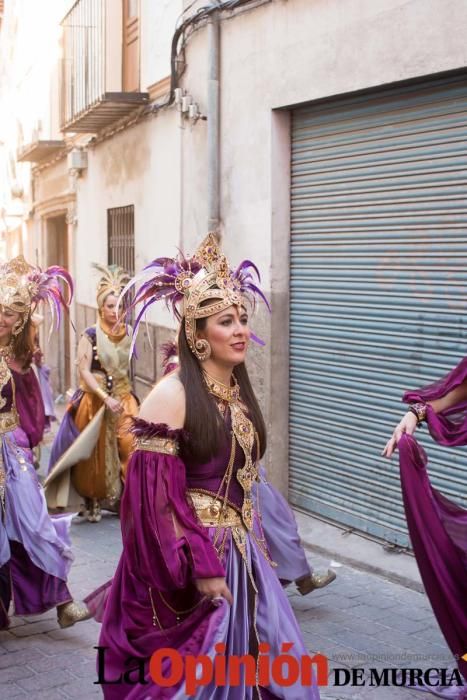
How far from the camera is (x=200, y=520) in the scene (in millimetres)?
3803

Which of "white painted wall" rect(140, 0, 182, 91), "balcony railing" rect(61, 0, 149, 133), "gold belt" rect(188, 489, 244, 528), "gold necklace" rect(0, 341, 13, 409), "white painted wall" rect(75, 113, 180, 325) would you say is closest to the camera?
"gold belt" rect(188, 489, 244, 528)

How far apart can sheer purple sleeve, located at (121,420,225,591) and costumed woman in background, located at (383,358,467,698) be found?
4.20 feet

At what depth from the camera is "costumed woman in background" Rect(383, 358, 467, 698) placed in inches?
180

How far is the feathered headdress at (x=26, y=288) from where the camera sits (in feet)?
19.3

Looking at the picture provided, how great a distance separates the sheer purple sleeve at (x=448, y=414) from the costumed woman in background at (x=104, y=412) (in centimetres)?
416

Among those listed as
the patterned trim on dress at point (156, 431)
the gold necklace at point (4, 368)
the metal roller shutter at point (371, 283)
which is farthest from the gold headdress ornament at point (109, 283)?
the patterned trim on dress at point (156, 431)

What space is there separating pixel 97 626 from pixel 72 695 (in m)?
1.00

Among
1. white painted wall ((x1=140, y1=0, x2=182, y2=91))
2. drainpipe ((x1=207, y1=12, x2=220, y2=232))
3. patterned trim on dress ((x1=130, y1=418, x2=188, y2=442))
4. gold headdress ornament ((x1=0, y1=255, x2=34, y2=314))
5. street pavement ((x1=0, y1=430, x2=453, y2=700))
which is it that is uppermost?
white painted wall ((x1=140, y1=0, x2=182, y2=91))

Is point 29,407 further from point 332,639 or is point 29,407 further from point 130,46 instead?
point 130,46

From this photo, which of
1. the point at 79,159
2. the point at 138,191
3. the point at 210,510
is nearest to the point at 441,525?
the point at 210,510

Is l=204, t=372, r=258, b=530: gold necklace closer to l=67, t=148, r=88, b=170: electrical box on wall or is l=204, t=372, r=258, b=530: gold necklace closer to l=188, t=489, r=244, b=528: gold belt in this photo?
l=188, t=489, r=244, b=528: gold belt

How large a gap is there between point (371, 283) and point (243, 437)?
3.67 meters

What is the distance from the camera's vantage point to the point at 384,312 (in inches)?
283

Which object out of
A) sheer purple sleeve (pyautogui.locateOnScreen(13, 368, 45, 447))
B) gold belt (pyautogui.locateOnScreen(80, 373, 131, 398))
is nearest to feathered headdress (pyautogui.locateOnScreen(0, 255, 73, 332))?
sheer purple sleeve (pyautogui.locateOnScreen(13, 368, 45, 447))
